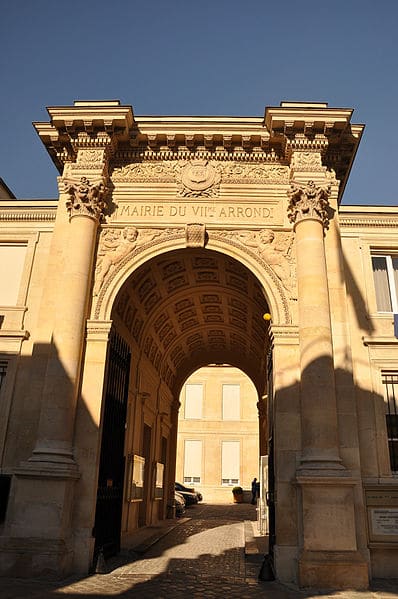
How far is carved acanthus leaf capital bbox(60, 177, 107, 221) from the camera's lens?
12.3 metres

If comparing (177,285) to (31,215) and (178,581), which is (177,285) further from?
(178,581)

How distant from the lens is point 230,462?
3916 cm

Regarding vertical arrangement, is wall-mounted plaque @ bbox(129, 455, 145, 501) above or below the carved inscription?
below

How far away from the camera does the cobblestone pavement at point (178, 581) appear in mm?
8547

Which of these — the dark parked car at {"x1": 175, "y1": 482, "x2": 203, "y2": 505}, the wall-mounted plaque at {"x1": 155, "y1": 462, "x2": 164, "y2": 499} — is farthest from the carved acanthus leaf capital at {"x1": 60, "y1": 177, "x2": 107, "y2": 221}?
the dark parked car at {"x1": 175, "y1": 482, "x2": 203, "y2": 505}

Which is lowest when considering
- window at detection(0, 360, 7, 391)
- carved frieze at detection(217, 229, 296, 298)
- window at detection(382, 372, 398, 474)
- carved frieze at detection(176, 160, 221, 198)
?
window at detection(382, 372, 398, 474)

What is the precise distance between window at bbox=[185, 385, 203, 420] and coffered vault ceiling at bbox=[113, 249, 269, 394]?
1745cm

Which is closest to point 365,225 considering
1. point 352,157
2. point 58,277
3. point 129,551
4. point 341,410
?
point 352,157

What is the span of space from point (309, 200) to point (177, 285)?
4986 mm

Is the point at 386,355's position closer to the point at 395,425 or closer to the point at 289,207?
the point at 395,425

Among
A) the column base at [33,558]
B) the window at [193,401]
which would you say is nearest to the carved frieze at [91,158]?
the column base at [33,558]

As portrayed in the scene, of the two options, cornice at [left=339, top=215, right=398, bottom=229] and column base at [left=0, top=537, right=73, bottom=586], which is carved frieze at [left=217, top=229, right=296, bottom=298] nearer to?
cornice at [left=339, top=215, right=398, bottom=229]

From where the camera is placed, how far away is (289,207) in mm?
12523

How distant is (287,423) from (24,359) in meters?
6.04
